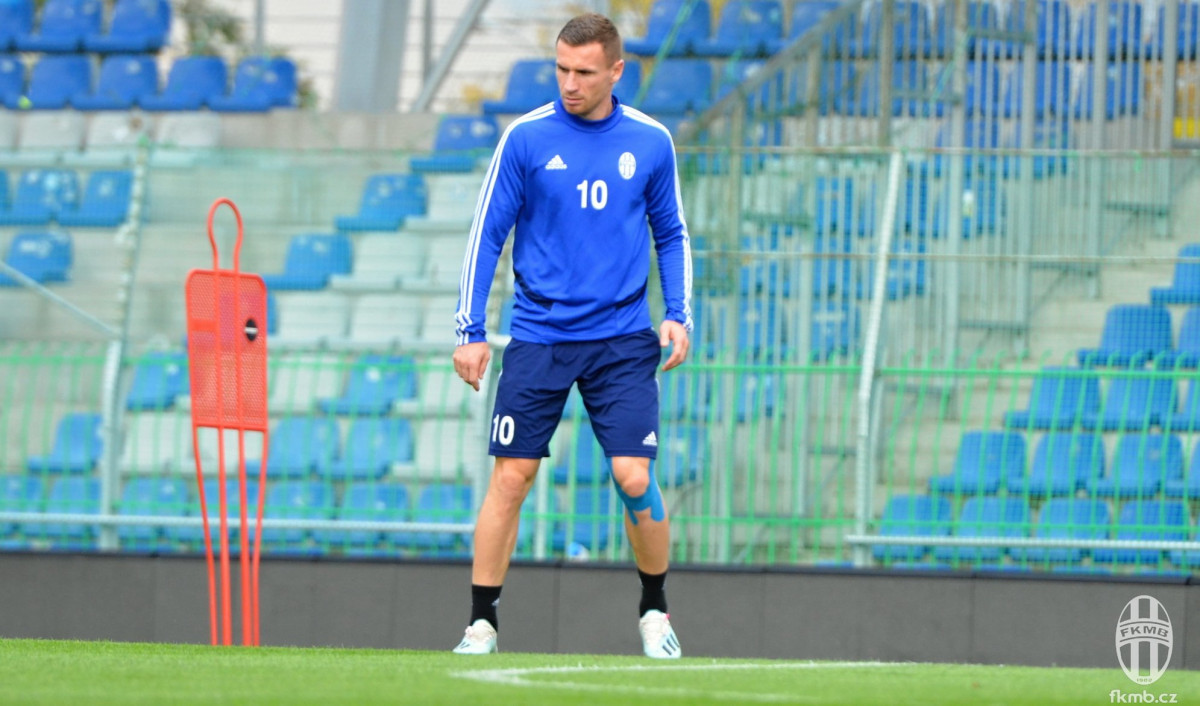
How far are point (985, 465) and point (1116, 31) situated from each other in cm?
401

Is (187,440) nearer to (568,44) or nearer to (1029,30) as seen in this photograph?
(568,44)

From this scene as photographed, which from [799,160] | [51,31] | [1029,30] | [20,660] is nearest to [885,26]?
[1029,30]

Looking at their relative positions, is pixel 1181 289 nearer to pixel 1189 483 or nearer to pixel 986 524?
pixel 1189 483

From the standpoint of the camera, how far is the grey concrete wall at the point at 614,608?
686 cm

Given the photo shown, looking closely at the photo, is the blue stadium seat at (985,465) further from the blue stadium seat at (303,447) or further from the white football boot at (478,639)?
the white football boot at (478,639)

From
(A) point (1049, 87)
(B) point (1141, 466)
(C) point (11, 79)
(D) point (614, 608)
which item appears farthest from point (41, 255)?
(C) point (11, 79)

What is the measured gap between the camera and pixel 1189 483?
7000 millimetres

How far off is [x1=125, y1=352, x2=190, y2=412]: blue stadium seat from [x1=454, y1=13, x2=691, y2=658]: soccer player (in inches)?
126

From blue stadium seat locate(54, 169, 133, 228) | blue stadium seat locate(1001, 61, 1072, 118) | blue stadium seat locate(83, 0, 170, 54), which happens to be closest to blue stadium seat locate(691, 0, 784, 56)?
blue stadium seat locate(1001, 61, 1072, 118)

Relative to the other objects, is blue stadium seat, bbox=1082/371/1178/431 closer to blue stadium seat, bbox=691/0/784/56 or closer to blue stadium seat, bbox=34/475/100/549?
blue stadium seat, bbox=34/475/100/549

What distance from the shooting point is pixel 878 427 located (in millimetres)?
7180

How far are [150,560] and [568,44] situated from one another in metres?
3.71

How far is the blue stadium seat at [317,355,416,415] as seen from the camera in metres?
7.67

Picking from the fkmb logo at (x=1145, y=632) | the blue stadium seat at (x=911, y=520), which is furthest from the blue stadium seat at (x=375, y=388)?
the fkmb logo at (x=1145, y=632)
